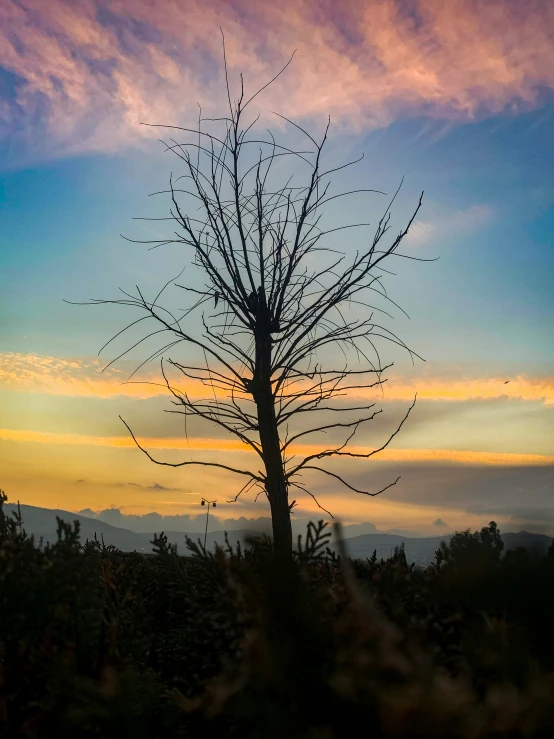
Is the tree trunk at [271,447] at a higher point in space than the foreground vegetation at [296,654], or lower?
higher

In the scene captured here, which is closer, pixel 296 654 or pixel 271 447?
pixel 296 654

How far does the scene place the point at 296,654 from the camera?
6.21 feet

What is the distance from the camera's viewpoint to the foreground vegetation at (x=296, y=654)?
5.15ft

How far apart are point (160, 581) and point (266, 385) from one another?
2029mm

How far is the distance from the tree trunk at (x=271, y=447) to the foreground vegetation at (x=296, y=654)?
222 centimetres

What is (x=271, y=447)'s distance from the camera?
5914mm

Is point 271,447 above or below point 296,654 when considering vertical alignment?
above

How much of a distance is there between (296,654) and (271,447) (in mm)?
4025

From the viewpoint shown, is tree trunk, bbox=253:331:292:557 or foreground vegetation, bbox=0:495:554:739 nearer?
foreground vegetation, bbox=0:495:554:739

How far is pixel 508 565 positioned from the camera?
2684mm

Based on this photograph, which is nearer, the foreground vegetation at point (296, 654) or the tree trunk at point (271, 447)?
the foreground vegetation at point (296, 654)

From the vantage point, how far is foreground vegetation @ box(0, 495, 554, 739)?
61.7 inches

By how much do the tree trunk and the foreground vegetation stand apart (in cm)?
222

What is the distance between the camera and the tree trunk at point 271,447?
18.7ft
